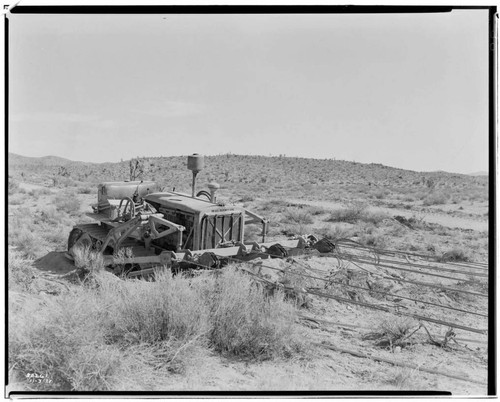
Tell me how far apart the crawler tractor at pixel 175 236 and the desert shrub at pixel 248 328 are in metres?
1.39

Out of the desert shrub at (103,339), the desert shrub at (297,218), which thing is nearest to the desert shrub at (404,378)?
the desert shrub at (103,339)

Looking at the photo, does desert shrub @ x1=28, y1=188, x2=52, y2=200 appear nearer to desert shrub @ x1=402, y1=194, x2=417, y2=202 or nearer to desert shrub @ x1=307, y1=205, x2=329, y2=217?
desert shrub @ x1=307, y1=205, x2=329, y2=217

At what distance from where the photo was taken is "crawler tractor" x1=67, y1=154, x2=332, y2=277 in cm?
772

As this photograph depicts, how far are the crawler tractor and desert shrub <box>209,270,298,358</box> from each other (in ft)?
4.54

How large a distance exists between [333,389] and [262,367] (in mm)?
848

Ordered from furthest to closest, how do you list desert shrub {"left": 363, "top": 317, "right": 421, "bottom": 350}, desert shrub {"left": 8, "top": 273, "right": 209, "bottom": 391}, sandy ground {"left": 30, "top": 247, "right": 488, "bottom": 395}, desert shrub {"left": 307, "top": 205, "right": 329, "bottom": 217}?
desert shrub {"left": 307, "top": 205, "right": 329, "bottom": 217}, desert shrub {"left": 363, "top": 317, "right": 421, "bottom": 350}, sandy ground {"left": 30, "top": 247, "right": 488, "bottom": 395}, desert shrub {"left": 8, "top": 273, "right": 209, "bottom": 391}

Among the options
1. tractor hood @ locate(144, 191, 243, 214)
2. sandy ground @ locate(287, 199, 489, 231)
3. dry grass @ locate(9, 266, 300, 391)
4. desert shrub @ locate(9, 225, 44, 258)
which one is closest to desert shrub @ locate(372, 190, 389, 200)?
sandy ground @ locate(287, 199, 489, 231)

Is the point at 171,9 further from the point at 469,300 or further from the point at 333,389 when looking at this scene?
the point at 469,300

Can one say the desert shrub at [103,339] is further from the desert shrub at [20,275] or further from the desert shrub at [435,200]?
the desert shrub at [435,200]

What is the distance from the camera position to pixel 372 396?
468 centimetres

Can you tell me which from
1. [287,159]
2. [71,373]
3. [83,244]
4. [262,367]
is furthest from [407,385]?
[287,159]

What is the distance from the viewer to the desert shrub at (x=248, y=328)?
18.4 ft

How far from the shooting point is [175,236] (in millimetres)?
8562

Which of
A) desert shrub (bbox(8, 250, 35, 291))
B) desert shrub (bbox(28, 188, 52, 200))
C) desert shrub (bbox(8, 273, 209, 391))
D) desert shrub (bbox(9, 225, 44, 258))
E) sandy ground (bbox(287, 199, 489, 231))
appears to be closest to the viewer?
desert shrub (bbox(8, 273, 209, 391))
